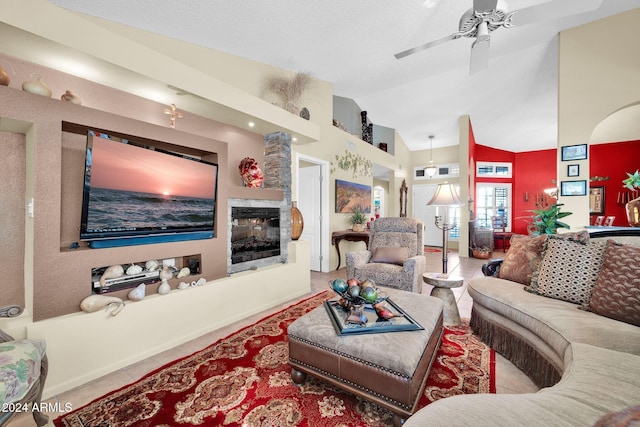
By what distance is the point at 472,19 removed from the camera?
2301 mm

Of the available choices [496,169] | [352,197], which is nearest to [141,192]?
[352,197]

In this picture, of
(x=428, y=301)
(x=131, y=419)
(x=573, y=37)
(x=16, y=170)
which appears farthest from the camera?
(x=573, y=37)

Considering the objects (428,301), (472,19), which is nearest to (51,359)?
(428,301)

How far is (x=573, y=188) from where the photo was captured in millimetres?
3484

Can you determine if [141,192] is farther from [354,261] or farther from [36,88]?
[354,261]

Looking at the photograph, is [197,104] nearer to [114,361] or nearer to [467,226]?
[114,361]

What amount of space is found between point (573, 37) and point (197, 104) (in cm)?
496

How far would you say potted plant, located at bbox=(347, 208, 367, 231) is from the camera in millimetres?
5094

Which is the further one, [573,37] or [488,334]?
[573,37]

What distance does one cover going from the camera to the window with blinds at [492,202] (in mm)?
8188

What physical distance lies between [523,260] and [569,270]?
17.2 inches

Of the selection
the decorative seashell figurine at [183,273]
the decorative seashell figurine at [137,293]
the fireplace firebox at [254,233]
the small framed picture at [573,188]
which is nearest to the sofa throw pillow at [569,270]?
the small framed picture at [573,188]

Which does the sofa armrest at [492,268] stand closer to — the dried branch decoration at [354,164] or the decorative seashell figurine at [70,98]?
the dried branch decoration at [354,164]

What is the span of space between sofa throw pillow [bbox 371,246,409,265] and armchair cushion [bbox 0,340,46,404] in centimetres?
300
